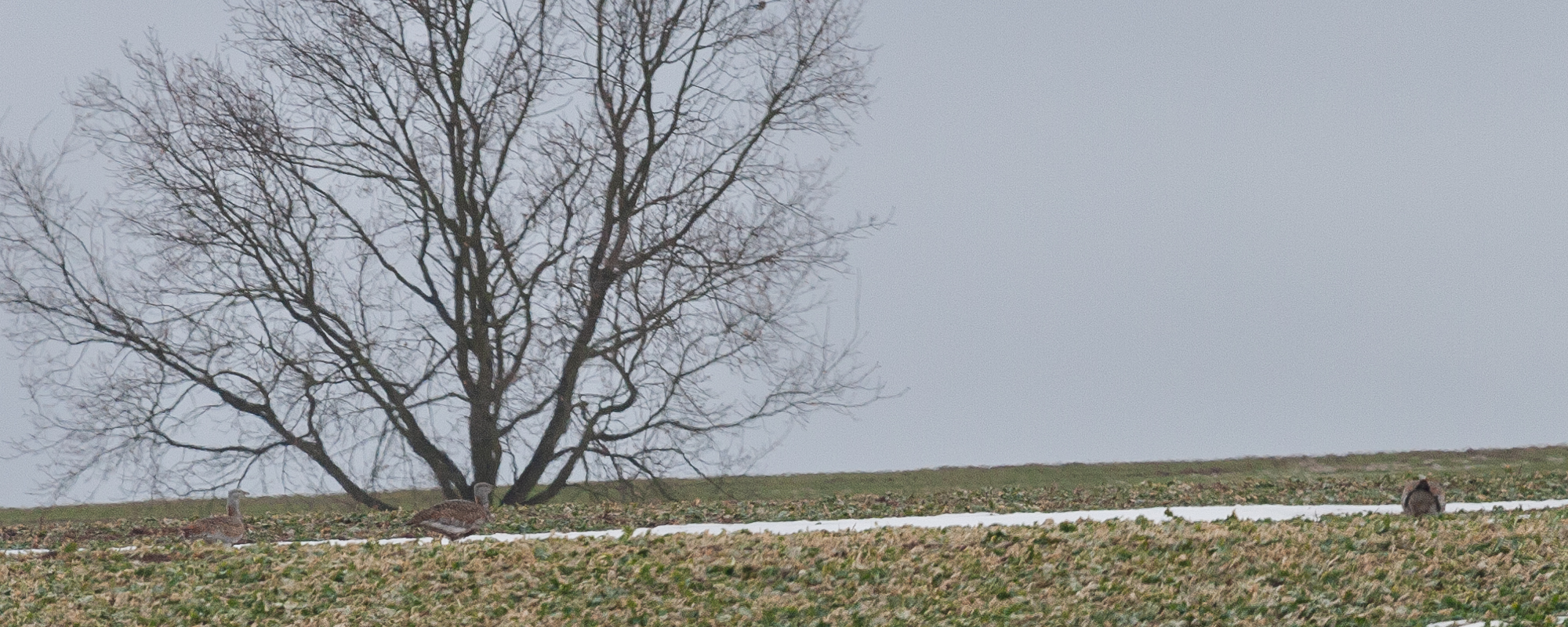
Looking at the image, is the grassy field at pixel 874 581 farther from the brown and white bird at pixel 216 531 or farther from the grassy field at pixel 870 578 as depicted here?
the brown and white bird at pixel 216 531

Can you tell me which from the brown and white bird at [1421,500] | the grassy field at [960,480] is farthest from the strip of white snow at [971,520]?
the grassy field at [960,480]

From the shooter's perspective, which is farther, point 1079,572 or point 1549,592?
point 1079,572

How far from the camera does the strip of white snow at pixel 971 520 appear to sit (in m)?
9.97

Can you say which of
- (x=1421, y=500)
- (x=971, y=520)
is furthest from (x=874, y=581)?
(x=1421, y=500)

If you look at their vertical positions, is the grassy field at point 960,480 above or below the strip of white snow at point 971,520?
above

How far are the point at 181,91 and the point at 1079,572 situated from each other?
510 inches

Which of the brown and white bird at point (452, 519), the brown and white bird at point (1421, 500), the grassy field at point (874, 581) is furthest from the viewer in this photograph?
the brown and white bird at point (1421, 500)

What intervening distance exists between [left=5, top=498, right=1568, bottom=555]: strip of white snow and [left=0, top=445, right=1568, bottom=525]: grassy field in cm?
437

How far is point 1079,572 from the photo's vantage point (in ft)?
26.2

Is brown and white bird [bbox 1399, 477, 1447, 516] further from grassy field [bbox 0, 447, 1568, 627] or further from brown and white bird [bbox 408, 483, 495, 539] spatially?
brown and white bird [bbox 408, 483, 495, 539]

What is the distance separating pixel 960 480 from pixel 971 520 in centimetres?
826

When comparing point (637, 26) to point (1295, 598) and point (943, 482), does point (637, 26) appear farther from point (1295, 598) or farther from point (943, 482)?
point (1295, 598)

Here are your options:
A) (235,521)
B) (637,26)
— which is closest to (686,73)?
(637,26)

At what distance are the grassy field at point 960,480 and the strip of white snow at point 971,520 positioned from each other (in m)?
4.37
